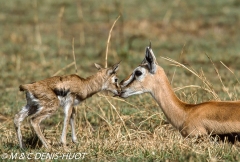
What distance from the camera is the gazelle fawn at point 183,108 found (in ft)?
22.6

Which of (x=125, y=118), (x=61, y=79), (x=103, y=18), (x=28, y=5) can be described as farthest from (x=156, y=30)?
(x=61, y=79)

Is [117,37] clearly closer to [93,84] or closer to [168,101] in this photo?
[93,84]

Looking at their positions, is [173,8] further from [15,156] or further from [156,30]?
[15,156]

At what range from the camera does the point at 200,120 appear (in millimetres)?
7086

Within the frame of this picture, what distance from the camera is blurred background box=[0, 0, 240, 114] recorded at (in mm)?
13359

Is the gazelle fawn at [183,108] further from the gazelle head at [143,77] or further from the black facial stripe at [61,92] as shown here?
the black facial stripe at [61,92]

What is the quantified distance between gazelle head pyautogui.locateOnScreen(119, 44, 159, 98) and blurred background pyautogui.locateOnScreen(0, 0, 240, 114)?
8.62 feet

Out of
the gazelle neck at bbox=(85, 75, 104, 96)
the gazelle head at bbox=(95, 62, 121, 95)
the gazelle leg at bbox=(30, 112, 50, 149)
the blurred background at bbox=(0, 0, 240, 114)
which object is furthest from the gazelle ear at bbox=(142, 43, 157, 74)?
the blurred background at bbox=(0, 0, 240, 114)

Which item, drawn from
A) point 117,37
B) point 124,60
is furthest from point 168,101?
point 117,37

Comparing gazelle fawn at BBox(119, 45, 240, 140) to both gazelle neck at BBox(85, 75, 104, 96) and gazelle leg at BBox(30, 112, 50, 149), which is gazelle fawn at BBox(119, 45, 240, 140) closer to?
gazelle neck at BBox(85, 75, 104, 96)

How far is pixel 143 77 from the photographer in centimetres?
782

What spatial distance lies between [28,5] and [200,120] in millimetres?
16274

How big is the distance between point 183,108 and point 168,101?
0.24 metres

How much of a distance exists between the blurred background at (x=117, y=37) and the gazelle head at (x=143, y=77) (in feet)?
8.62
